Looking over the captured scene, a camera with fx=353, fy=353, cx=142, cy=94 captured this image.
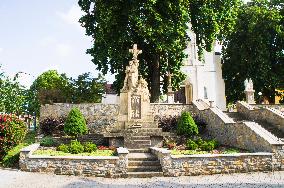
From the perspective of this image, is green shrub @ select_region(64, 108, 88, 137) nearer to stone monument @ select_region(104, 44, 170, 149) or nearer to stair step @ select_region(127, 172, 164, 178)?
stone monument @ select_region(104, 44, 170, 149)

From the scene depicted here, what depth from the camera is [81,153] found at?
1505 centimetres

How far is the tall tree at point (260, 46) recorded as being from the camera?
3225 centimetres

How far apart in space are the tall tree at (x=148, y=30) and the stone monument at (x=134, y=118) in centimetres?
470

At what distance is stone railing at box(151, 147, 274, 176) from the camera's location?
1284 centimetres

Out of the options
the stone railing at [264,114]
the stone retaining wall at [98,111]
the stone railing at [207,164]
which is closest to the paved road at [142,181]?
the stone railing at [207,164]

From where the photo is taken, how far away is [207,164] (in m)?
12.9

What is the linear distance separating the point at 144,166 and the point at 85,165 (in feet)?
7.52

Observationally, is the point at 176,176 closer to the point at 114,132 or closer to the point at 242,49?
the point at 114,132

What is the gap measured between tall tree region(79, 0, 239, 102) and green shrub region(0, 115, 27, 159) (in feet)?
32.8

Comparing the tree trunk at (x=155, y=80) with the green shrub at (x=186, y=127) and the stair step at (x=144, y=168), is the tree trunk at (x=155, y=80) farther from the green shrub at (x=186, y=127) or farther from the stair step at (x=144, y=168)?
the stair step at (x=144, y=168)

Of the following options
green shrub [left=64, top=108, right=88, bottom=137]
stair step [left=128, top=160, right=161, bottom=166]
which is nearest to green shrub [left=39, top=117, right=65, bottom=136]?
green shrub [left=64, top=108, right=88, bottom=137]

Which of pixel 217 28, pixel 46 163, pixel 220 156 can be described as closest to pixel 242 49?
pixel 217 28

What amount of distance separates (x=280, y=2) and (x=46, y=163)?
29846mm

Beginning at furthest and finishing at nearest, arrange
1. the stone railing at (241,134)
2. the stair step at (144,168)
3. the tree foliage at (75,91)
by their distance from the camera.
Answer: the tree foliage at (75,91) → the stone railing at (241,134) → the stair step at (144,168)
